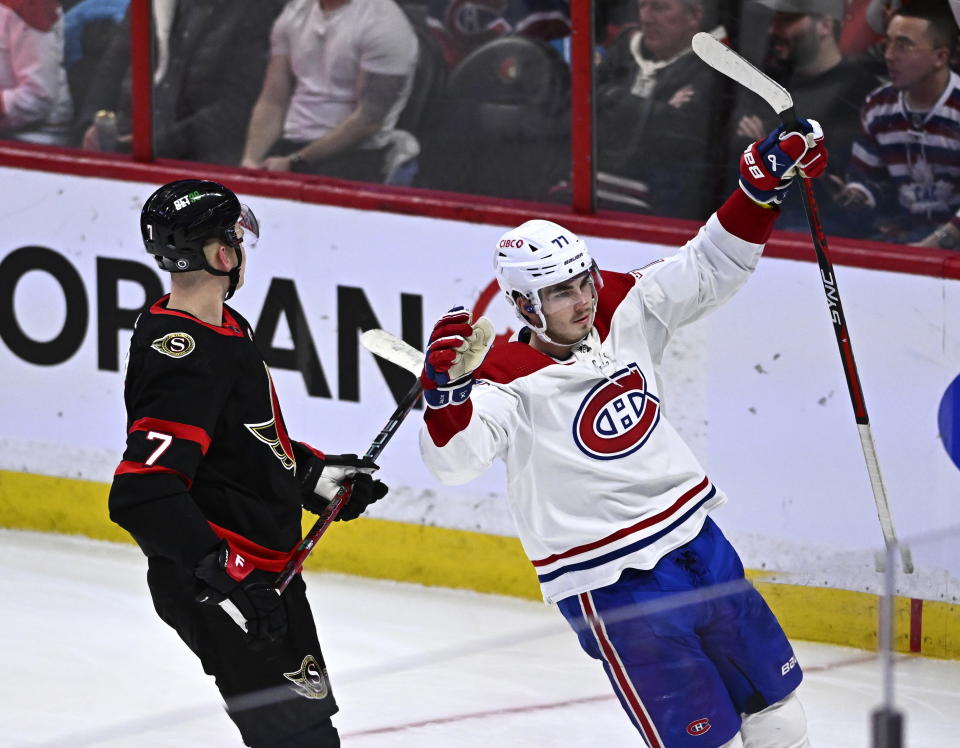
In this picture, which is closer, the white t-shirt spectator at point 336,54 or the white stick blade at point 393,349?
the white stick blade at point 393,349

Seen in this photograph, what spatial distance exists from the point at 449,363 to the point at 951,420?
1.65 m

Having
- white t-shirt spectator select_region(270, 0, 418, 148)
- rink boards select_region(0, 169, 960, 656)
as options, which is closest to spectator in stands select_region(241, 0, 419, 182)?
white t-shirt spectator select_region(270, 0, 418, 148)

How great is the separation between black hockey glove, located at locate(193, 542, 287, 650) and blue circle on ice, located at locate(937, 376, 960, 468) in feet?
5.75

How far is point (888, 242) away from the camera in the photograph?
159 inches

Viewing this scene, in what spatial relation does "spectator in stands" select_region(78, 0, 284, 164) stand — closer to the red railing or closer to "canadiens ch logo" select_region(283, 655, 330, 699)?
the red railing

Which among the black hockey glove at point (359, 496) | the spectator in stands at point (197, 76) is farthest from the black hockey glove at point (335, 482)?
the spectator in stands at point (197, 76)

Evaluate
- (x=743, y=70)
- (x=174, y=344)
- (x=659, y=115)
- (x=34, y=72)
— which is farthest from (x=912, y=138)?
(x=34, y=72)

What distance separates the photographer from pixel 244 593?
8.91ft

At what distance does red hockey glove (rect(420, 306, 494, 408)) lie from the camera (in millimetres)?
2658

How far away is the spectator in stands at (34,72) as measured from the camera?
197 inches

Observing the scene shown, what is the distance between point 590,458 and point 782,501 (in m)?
1.43

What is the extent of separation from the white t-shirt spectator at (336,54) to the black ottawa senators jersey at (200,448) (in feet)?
5.82

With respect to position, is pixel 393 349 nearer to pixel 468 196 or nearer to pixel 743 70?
pixel 743 70

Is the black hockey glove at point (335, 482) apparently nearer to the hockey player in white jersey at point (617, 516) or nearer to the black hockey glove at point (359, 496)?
the black hockey glove at point (359, 496)
